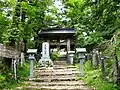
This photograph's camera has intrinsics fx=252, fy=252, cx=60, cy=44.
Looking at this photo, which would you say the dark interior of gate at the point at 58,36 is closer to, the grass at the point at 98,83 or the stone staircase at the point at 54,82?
the stone staircase at the point at 54,82

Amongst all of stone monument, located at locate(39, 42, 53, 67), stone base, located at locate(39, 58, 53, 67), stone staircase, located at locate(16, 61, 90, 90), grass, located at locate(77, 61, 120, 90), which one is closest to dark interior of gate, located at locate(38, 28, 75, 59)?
stone monument, located at locate(39, 42, 53, 67)

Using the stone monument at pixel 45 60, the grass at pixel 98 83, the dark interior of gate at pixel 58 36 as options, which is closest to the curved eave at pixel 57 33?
the dark interior of gate at pixel 58 36

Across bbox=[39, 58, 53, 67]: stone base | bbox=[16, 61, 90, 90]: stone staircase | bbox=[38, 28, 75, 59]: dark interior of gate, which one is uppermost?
bbox=[38, 28, 75, 59]: dark interior of gate

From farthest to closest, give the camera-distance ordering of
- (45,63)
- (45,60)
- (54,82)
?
(45,60)
(45,63)
(54,82)

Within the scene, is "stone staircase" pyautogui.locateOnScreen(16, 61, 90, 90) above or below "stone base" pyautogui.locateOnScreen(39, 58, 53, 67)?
below

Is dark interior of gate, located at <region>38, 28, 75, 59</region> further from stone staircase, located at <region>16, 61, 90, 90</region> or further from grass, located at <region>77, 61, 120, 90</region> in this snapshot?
grass, located at <region>77, 61, 120, 90</region>

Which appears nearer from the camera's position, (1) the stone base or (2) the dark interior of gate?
(1) the stone base

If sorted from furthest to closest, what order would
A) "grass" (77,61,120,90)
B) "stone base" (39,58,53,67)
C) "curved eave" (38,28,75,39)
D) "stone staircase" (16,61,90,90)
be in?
1. "curved eave" (38,28,75,39)
2. "stone base" (39,58,53,67)
3. "stone staircase" (16,61,90,90)
4. "grass" (77,61,120,90)

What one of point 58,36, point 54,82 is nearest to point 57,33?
point 58,36

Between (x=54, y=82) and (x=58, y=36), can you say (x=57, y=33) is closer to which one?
(x=58, y=36)

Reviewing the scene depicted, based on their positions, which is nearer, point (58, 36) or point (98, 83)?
point (98, 83)

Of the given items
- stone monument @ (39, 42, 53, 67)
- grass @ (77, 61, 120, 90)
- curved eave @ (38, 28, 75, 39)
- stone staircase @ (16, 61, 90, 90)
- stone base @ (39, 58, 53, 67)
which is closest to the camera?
grass @ (77, 61, 120, 90)

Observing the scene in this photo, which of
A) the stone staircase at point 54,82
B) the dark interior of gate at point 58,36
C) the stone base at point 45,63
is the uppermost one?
the dark interior of gate at point 58,36

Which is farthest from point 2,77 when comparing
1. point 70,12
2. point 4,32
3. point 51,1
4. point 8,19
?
point 70,12
